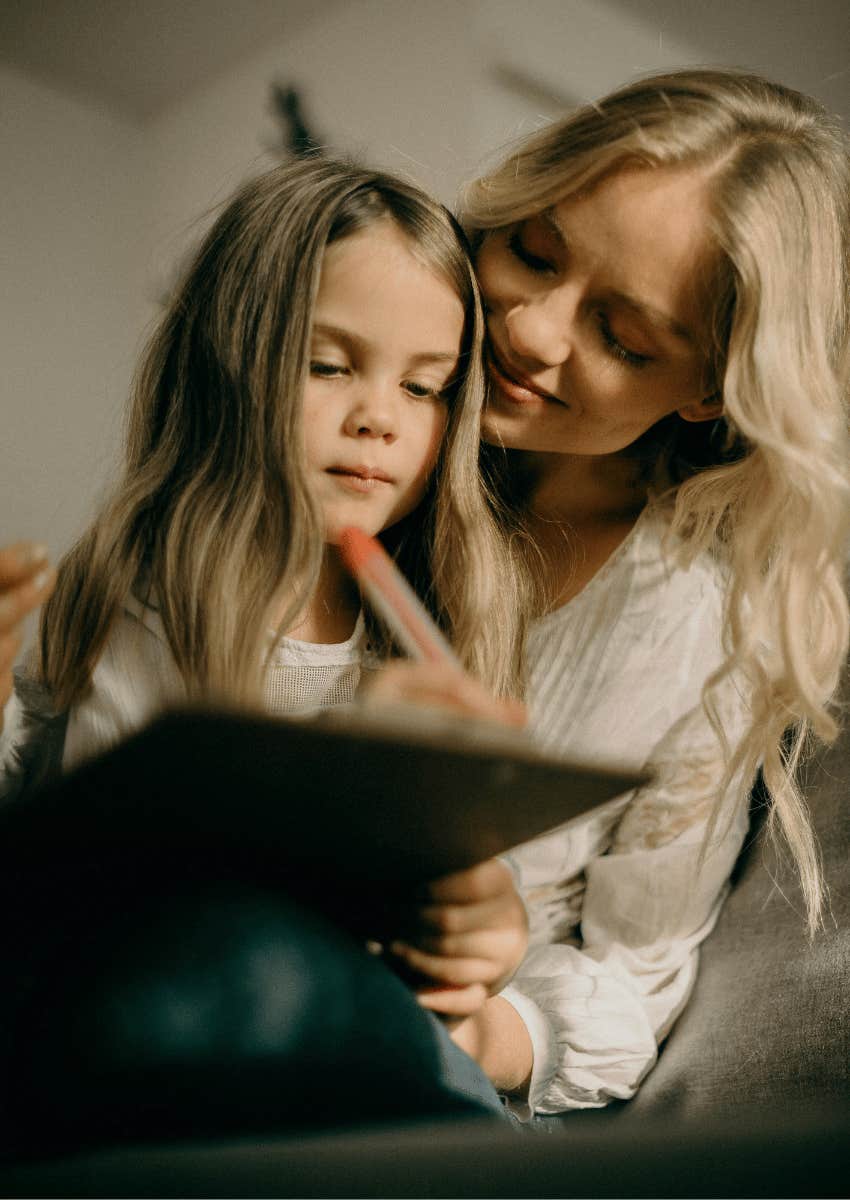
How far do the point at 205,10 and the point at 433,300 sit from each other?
1.04 ft

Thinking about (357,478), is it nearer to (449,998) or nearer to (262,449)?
(262,449)

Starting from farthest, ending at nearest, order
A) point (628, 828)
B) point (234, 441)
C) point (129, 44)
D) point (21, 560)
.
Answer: point (628, 828), point (129, 44), point (234, 441), point (21, 560)

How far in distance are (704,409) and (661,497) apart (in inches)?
3.9

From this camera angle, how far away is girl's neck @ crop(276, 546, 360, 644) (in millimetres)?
747

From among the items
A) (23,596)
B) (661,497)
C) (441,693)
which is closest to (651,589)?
(661,497)

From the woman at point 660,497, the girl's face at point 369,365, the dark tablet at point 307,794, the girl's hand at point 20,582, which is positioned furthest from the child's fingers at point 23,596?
the woman at point 660,497

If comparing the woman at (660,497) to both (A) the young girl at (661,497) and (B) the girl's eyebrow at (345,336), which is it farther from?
(B) the girl's eyebrow at (345,336)

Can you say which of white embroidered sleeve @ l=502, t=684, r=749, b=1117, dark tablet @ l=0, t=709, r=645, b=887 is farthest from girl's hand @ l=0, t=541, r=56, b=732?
white embroidered sleeve @ l=502, t=684, r=749, b=1117

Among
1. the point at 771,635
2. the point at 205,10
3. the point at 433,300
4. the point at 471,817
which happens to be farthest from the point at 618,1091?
the point at 205,10

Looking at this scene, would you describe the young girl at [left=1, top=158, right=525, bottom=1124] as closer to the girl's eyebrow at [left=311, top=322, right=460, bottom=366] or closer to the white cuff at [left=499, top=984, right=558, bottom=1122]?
the girl's eyebrow at [left=311, top=322, right=460, bottom=366]

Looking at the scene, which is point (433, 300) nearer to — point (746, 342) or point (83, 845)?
point (746, 342)

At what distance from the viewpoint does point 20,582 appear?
19.8 inches

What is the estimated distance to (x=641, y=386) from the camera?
81cm

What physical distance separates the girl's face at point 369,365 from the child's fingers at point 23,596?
222mm
